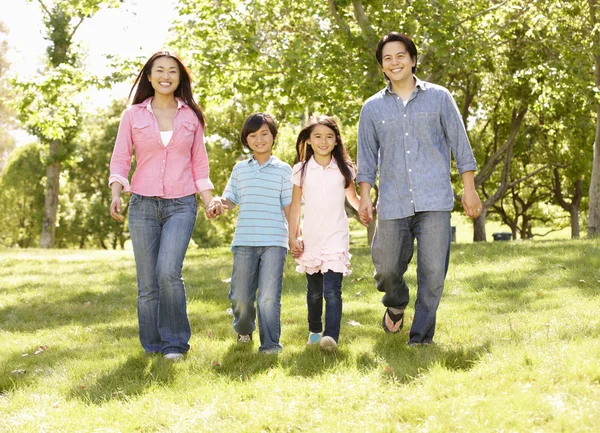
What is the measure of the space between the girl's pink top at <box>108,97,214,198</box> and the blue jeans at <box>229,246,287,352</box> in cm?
68

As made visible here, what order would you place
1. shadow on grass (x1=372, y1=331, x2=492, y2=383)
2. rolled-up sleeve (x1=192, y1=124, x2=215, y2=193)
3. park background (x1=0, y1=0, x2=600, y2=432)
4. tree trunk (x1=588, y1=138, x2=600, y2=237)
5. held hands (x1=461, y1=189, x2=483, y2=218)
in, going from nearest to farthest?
park background (x1=0, y1=0, x2=600, y2=432) → shadow on grass (x1=372, y1=331, x2=492, y2=383) → held hands (x1=461, y1=189, x2=483, y2=218) → rolled-up sleeve (x1=192, y1=124, x2=215, y2=193) → tree trunk (x1=588, y1=138, x2=600, y2=237)

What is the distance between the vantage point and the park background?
3814mm

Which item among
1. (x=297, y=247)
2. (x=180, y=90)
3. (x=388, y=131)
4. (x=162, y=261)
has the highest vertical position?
(x=180, y=90)

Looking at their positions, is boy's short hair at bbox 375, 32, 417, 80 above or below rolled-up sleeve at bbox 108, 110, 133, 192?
above

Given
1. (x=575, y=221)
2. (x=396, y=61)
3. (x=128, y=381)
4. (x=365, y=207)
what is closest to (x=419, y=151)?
(x=365, y=207)

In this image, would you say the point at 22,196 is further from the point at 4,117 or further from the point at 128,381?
the point at 128,381

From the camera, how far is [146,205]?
17.7ft

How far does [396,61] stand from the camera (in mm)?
5258

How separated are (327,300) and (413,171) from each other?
48.2 inches

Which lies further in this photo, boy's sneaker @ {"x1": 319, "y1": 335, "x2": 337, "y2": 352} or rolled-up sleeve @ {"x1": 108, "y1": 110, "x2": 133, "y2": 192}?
rolled-up sleeve @ {"x1": 108, "y1": 110, "x2": 133, "y2": 192}

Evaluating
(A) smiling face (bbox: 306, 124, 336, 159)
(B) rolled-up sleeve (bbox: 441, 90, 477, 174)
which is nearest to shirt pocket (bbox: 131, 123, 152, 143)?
(A) smiling face (bbox: 306, 124, 336, 159)

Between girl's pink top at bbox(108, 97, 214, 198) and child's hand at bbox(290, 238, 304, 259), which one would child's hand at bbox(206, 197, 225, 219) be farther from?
child's hand at bbox(290, 238, 304, 259)

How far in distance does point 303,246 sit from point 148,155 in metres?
1.45

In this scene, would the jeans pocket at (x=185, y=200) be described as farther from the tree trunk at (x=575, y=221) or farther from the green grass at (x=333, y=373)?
the tree trunk at (x=575, y=221)
